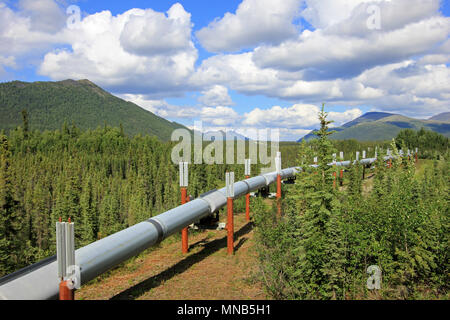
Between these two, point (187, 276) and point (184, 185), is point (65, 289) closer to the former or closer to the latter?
point (187, 276)

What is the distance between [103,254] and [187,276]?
15.8 ft

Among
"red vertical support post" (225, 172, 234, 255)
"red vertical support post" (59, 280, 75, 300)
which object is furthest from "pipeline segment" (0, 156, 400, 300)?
"red vertical support post" (225, 172, 234, 255)

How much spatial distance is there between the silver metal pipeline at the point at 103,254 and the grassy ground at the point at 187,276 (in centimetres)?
193

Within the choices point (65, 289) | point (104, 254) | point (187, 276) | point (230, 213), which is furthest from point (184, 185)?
point (65, 289)

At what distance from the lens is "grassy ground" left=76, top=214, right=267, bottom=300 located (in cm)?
1009

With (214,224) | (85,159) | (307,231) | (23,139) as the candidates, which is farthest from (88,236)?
(23,139)

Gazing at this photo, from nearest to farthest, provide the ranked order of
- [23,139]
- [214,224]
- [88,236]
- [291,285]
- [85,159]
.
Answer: [291,285]
[214,224]
[88,236]
[85,159]
[23,139]

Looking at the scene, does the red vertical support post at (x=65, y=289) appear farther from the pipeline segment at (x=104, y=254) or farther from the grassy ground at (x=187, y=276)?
the grassy ground at (x=187, y=276)

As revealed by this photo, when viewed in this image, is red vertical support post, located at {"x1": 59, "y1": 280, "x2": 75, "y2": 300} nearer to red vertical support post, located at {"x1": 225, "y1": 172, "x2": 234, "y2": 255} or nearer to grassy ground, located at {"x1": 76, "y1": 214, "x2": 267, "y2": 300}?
grassy ground, located at {"x1": 76, "y1": 214, "x2": 267, "y2": 300}

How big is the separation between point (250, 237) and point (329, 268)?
7707mm
